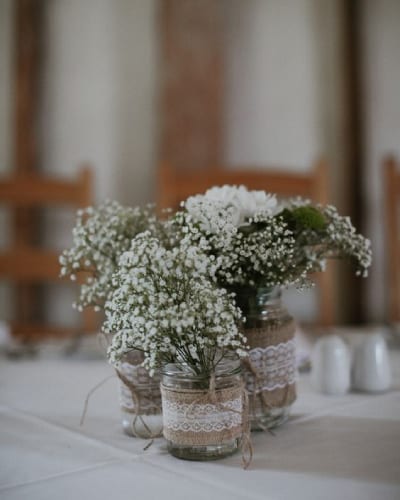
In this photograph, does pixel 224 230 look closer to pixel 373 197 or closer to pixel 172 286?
pixel 172 286

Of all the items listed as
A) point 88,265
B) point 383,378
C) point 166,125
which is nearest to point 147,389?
point 88,265

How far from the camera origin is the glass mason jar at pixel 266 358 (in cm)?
77

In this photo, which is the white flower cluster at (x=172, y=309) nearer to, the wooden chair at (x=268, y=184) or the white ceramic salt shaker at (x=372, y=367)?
the white ceramic salt shaker at (x=372, y=367)

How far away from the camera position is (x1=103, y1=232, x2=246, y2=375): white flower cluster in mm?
632

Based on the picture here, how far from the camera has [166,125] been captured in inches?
87.8

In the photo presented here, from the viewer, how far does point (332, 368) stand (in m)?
0.96

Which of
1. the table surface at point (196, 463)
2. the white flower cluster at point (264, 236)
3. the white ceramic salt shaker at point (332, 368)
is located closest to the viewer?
the table surface at point (196, 463)

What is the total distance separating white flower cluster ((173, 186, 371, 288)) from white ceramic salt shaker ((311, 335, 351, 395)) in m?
0.19

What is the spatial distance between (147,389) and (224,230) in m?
0.22

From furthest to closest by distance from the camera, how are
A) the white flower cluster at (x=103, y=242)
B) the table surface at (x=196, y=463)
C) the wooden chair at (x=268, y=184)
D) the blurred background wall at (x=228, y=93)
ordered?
the blurred background wall at (x=228, y=93)
the wooden chair at (x=268, y=184)
the white flower cluster at (x=103, y=242)
the table surface at (x=196, y=463)

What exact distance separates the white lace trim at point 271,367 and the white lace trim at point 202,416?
0.09 meters

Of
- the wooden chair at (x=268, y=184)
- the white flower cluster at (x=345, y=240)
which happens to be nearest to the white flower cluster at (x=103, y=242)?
the white flower cluster at (x=345, y=240)

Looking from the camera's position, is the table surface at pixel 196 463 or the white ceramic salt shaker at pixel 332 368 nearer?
the table surface at pixel 196 463

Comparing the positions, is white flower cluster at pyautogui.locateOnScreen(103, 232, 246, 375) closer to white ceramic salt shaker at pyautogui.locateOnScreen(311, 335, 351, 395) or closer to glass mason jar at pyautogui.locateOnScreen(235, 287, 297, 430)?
glass mason jar at pyautogui.locateOnScreen(235, 287, 297, 430)
